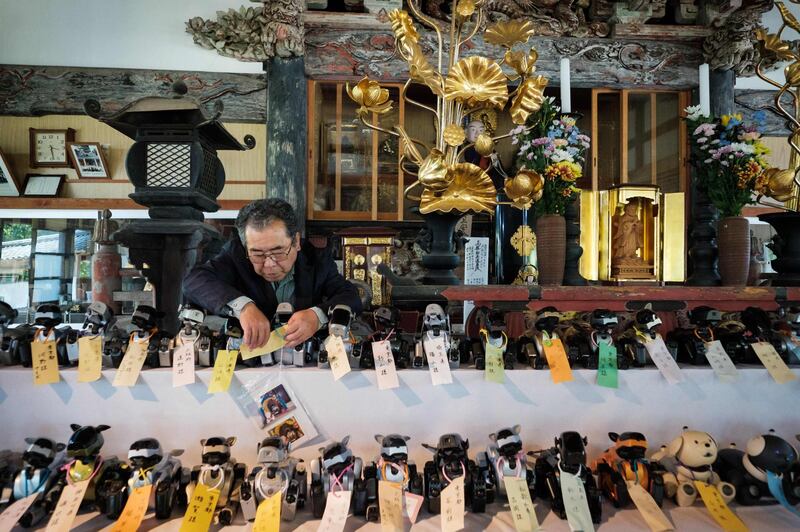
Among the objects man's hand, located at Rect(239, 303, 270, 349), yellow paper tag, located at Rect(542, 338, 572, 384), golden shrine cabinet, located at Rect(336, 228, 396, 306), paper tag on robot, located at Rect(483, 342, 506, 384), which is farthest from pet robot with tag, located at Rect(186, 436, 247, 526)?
golden shrine cabinet, located at Rect(336, 228, 396, 306)

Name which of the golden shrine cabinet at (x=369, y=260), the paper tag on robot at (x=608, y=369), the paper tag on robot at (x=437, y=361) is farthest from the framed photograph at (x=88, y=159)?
the paper tag on robot at (x=608, y=369)

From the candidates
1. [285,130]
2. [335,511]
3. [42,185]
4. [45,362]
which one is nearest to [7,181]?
[42,185]

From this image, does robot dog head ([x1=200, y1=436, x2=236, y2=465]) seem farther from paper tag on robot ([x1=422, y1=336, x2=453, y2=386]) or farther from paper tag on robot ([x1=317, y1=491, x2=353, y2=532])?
paper tag on robot ([x1=422, y1=336, x2=453, y2=386])

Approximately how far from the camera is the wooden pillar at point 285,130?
341cm

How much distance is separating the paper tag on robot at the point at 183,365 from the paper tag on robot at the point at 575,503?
87cm

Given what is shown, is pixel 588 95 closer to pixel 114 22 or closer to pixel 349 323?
pixel 349 323

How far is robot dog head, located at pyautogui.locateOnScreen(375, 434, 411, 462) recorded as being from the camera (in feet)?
3.23

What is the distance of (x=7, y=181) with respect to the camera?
3623mm

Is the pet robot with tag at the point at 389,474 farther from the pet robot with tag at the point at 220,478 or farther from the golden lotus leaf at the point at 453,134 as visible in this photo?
the golden lotus leaf at the point at 453,134

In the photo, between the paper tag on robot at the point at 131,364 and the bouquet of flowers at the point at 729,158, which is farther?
the bouquet of flowers at the point at 729,158

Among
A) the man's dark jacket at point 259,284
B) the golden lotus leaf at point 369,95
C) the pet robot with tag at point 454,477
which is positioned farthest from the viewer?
the golden lotus leaf at point 369,95

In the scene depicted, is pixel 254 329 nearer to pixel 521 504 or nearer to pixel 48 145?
pixel 521 504

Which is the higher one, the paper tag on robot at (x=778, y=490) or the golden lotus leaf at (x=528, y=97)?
the golden lotus leaf at (x=528, y=97)

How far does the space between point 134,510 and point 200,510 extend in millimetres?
134
